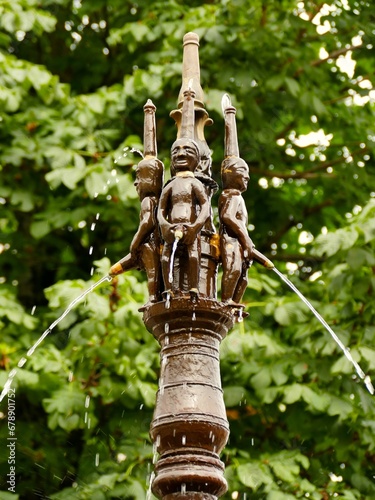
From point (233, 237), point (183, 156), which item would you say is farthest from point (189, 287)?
point (183, 156)

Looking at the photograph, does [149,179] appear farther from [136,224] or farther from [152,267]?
[136,224]

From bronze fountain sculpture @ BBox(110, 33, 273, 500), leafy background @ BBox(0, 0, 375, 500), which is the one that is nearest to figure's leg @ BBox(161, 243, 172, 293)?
bronze fountain sculpture @ BBox(110, 33, 273, 500)

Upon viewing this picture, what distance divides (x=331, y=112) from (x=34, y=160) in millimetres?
2523

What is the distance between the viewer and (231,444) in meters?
7.54

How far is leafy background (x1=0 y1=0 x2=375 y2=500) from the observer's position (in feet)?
22.9

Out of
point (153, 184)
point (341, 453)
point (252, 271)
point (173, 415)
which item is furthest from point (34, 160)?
point (173, 415)

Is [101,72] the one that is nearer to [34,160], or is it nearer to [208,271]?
[34,160]

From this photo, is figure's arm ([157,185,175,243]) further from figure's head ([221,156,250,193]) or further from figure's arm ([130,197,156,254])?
figure's head ([221,156,250,193])

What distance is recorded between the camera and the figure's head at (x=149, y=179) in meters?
3.80

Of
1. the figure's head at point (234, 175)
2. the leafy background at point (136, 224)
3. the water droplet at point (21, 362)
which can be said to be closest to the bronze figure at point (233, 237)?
the figure's head at point (234, 175)

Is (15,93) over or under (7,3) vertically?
under

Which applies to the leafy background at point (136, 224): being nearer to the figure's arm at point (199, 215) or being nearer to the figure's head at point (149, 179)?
the figure's head at point (149, 179)

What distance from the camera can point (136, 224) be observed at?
783cm

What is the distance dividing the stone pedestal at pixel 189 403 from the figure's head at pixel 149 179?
1.57 feet
